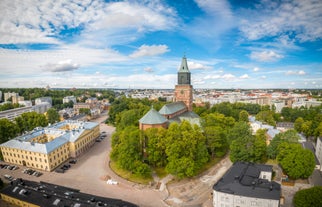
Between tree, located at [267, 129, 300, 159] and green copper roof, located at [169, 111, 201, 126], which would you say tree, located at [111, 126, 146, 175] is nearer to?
green copper roof, located at [169, 111, 201, 126]

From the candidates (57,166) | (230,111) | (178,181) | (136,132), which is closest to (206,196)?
(178,181)

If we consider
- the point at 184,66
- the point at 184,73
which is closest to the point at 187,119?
the point at 184,73

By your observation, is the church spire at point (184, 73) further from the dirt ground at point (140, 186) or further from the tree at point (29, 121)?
the tree at point (29, 121)

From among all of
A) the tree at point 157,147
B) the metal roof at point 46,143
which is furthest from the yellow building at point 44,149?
the tree at point 157,147

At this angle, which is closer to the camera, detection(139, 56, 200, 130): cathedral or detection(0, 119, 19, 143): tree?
detection(0, 119, 19, 143): tree

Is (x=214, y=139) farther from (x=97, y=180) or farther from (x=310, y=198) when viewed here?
(x=97, y=180)

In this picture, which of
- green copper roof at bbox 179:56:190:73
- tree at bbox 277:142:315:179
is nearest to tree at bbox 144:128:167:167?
tree at bbox 277:142:315:179

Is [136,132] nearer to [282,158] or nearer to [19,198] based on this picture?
[19,198]
